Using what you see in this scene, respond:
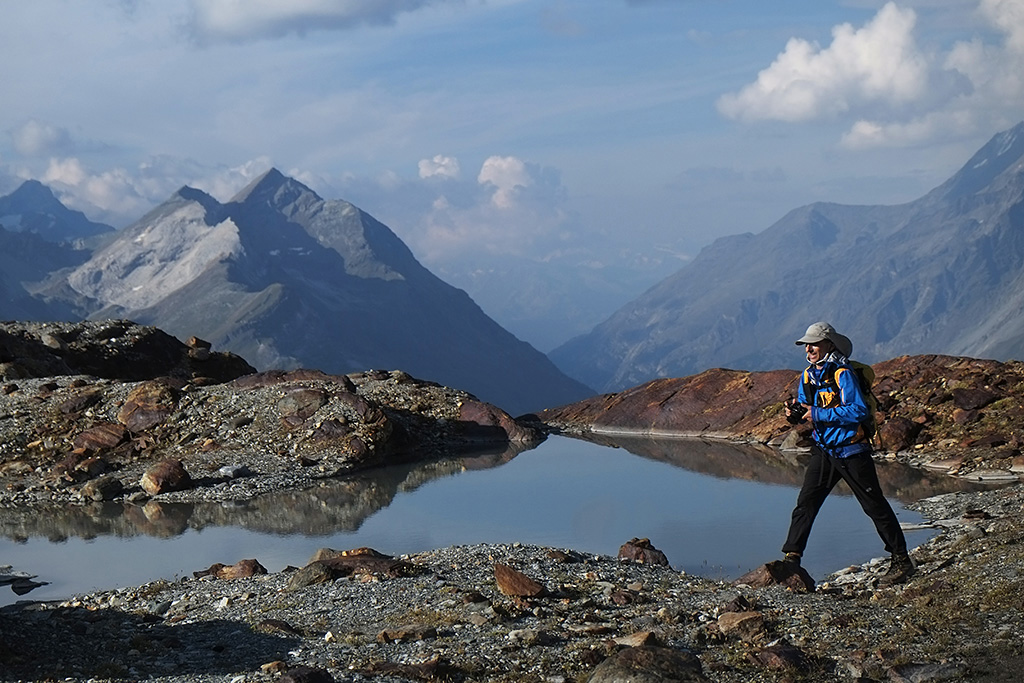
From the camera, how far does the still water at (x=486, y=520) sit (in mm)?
21047

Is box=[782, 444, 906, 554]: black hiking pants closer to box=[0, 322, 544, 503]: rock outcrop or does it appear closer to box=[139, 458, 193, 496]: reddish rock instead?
box=[0, 322, 544, 503]: rock outcrop

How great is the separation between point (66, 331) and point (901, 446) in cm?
3556

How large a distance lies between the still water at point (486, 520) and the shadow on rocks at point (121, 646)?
188 inches

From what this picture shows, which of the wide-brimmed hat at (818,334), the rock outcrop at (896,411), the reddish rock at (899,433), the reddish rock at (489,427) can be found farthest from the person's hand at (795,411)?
the reddish rock at (489,427)

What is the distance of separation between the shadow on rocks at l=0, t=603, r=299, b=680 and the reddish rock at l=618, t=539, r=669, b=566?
7093 millimetres

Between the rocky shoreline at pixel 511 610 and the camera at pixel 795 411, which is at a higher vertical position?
the camera at pixel 795 411

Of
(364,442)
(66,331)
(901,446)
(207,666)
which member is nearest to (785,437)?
(901,446)

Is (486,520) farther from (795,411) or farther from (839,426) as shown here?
(839,426)

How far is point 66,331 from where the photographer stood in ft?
163

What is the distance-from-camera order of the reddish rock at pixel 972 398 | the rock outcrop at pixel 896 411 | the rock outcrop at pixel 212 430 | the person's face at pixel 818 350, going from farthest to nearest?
the reddish rock at pixel 972 398 < the rock outcrop at pixel 212 430 < the rock outcrop at pixel 896 411 < the person's face at pixel 818 350

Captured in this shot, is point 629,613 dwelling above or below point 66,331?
below

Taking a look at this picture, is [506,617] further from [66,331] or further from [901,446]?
[66,331]

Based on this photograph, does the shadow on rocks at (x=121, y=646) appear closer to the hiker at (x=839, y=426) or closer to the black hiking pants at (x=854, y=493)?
the black hiking pants at (x=854, y=493)

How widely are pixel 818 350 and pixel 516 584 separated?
5134mm
